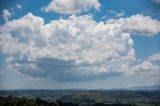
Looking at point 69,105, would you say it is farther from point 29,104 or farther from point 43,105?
point 29,104

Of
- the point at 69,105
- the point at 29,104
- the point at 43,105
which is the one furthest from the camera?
the point at 69,105

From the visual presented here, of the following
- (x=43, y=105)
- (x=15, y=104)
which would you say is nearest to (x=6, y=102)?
(x=15, y=104)

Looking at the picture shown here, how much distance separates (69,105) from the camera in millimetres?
114312

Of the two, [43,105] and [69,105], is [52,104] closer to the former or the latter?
[43,105]

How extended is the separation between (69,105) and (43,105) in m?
22.8

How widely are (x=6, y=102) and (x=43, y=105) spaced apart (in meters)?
10.3

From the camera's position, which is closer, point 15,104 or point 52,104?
point 15,104

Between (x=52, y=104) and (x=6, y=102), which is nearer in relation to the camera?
(x=6, y=102)

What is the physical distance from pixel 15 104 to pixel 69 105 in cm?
3167

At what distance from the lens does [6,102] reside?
88.6 meters

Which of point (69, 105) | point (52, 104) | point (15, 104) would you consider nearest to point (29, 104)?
point (15, 104)

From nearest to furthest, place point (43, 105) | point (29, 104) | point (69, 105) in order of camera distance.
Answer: point (29, 104) → point (43, 105) → point (69, 105)

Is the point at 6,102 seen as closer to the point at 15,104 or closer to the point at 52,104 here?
the point at 15,104

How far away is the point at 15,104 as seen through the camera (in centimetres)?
8581
